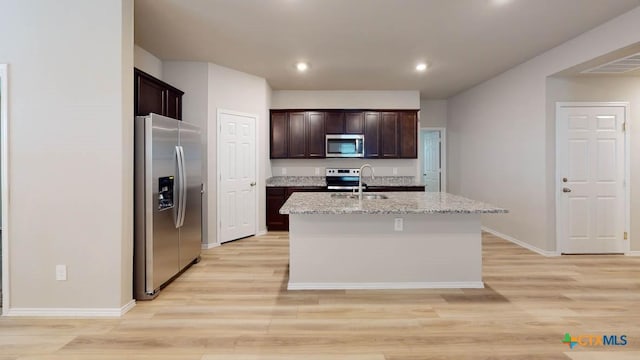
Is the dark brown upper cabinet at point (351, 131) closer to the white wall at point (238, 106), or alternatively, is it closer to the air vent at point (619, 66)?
the white wall at point (238, 106)

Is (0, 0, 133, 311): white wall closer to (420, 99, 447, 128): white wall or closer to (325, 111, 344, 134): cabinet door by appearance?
(325, 111, 344, 134): cabinet door

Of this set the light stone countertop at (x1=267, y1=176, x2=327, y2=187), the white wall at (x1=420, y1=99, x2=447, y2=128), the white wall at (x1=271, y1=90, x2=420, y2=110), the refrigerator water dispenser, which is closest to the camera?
the refrigerator water dispenser

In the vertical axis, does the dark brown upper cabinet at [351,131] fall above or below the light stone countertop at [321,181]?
above

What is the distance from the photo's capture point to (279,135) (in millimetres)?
6340

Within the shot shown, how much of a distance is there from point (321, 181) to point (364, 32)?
3239 millimetres

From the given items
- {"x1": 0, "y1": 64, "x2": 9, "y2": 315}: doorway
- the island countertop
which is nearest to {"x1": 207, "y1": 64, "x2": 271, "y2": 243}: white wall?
the island countertop

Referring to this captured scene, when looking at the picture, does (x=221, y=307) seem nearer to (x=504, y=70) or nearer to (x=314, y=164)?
(x=314, y=164)

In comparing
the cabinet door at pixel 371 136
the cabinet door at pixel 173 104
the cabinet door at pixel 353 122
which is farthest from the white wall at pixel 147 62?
the cabinet door at pixel 371 136

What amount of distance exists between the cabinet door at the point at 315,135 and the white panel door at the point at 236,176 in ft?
3.85

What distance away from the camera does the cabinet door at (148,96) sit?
3.39 meters

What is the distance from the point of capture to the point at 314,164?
6.62 metres

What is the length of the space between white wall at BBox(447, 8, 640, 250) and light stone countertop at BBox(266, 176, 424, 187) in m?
1.21

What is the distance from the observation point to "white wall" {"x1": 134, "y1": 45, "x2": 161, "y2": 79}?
165 inches

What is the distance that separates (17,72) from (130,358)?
7.76ft
